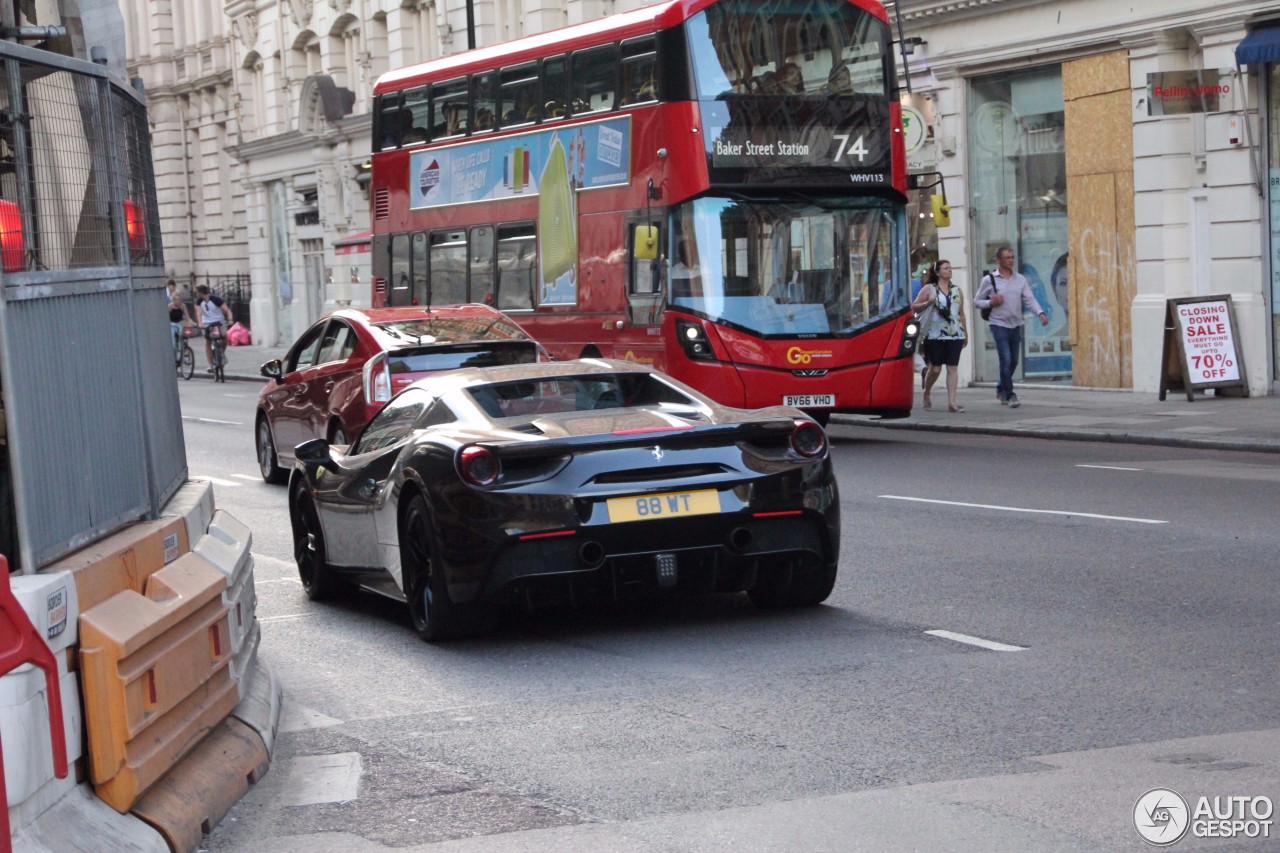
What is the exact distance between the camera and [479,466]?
833 centimetres

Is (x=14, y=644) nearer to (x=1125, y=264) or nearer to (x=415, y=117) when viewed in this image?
(x=415, y=117)

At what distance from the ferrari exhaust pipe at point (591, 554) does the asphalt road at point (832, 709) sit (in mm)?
421

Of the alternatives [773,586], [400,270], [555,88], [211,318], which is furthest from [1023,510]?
[211,318]

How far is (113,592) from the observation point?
5613 mm

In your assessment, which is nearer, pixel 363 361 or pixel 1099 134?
pixel 363 361

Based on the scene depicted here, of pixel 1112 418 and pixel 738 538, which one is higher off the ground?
pixel 738 538

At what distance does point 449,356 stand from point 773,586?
6.39 meters

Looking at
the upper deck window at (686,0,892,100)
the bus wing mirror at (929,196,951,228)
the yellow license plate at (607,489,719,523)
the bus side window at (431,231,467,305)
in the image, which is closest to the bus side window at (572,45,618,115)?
the upper deck window at (686,0,892,100)

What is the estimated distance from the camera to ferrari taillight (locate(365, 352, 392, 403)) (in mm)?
15094

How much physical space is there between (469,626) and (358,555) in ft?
4.13

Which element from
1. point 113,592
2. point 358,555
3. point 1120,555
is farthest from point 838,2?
point 113,592

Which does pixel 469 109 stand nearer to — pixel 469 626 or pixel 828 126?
pixel 828 126

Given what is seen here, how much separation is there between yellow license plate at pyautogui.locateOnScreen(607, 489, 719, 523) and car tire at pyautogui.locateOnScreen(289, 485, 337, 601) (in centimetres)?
260

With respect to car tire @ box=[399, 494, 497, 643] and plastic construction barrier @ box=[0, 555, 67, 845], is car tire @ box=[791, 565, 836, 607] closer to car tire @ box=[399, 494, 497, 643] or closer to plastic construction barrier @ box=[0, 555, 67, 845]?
car tire @ box=[399, 494, 497, 643]
